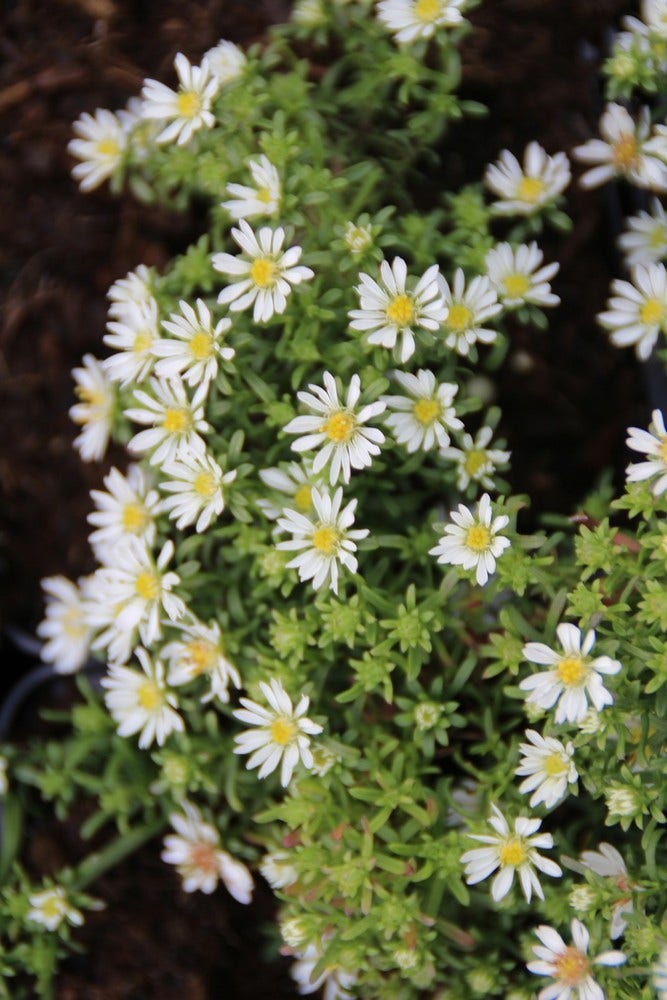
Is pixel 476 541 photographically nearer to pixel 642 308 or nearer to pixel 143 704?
pixel 642 308

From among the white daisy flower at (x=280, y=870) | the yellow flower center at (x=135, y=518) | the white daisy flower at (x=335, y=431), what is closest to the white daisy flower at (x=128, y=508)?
the yellow flower center at (x=135, y=518)

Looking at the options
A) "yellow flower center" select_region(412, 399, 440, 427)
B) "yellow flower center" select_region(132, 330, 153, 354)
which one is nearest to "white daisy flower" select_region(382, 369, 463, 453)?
"yellow flower center" select_region(412, 399, 440, 427)

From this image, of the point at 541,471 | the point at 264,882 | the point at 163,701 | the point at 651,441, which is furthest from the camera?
the point at 541,471

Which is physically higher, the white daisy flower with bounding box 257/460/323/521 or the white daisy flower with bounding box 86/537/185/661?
the white daisy flower with bounding box 257/460/323/521

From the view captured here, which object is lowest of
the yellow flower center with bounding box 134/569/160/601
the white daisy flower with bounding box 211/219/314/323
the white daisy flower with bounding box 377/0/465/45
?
the yellow flower center with bounding box 134/569/160/601

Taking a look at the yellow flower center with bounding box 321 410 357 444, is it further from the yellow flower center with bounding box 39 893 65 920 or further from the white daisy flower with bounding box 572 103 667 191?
the yellow flower center with bounding box 39 893 65 920

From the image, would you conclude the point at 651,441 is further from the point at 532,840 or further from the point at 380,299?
the point at 532,840

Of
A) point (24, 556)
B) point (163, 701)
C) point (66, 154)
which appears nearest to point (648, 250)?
point (163, 701)
